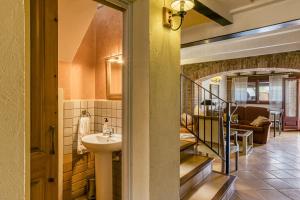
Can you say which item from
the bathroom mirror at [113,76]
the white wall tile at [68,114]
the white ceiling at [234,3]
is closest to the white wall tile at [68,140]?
the white wall tile at [68,114]

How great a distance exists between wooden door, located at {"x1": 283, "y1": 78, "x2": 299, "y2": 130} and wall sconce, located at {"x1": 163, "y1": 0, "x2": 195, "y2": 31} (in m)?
8.72

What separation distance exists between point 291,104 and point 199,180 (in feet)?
25.7

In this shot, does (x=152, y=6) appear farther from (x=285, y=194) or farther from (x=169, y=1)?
(x=285, y=194)

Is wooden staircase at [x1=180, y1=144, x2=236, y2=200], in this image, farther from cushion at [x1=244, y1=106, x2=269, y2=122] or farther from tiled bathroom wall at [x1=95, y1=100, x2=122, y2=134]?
cushion at [x1=244, y1=106, x2=269, y2=122]

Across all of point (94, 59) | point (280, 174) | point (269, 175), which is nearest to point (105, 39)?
point (94, 59)

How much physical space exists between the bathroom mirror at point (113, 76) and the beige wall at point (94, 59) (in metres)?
0.08

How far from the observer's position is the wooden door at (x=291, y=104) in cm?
807

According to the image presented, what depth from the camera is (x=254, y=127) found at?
5785 mm

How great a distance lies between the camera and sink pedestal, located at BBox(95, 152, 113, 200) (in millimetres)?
2254

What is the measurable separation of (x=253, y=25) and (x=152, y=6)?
70.1 inches

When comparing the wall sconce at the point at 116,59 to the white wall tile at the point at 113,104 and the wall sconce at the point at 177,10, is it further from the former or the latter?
the wall sconce at the point at 177,10

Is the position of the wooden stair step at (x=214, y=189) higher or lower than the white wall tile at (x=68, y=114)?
lower

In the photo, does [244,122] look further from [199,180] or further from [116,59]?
[116,59]

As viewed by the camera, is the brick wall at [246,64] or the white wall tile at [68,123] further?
the brick wall at [246,64]
